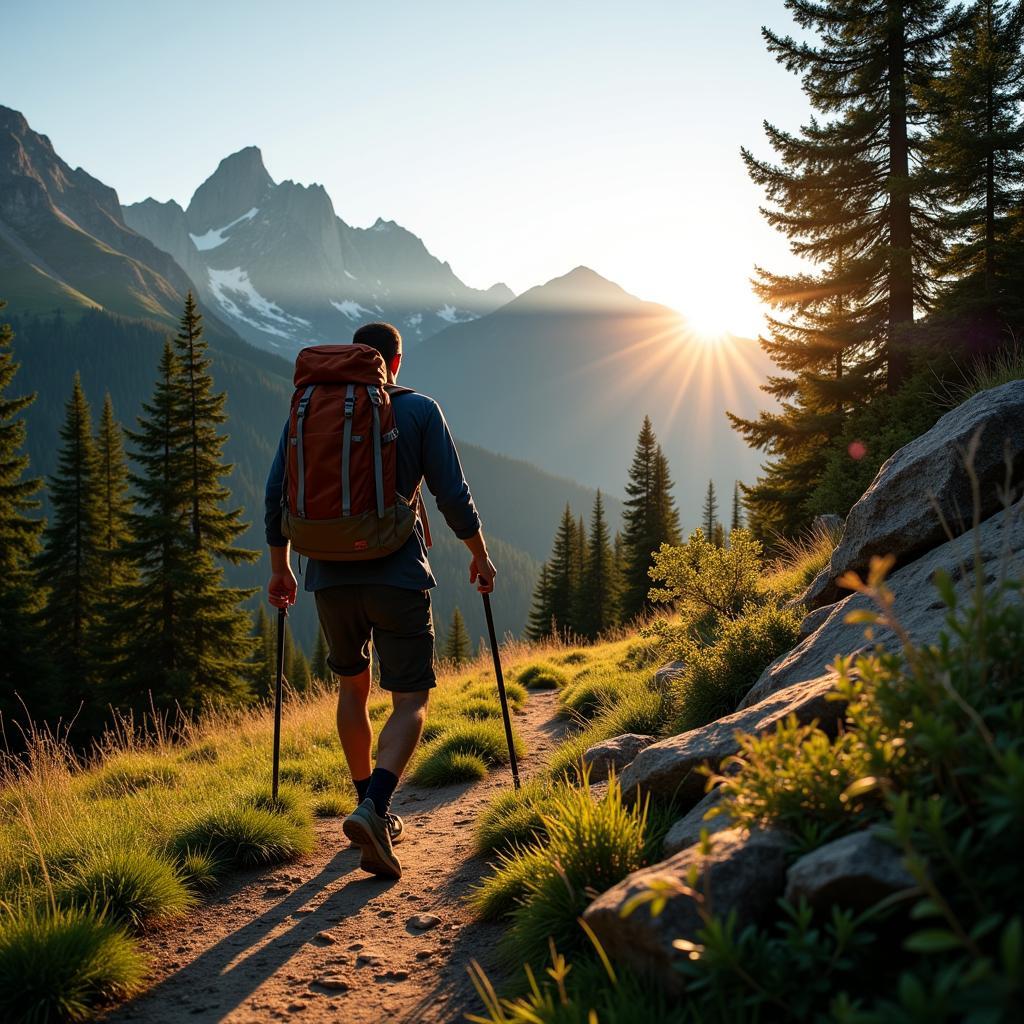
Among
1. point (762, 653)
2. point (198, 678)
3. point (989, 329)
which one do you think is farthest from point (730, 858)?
point (198, 678)

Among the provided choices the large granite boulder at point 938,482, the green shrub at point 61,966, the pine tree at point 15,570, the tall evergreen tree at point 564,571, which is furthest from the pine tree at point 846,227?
the tall evergreen tree at point 564,571

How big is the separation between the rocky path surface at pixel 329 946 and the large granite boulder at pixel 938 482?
10.6 feet

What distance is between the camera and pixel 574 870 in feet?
9.45

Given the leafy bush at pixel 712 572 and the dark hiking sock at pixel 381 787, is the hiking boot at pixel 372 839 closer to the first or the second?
the dark hiking sock at pixel 381 787

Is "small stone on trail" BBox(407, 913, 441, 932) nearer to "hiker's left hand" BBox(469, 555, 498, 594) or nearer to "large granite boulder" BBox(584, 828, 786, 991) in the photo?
"large granite boulder" BBox(584, 828, 786, 991)

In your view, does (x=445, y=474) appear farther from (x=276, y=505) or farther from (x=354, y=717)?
(x=354, y=717)

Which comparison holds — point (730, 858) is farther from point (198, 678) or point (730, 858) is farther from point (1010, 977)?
point (198, 678)

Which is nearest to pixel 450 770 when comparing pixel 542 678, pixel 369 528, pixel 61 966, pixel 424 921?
pixel 424 921

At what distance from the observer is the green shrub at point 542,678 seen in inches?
452

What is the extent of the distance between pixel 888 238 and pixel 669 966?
19079 mm

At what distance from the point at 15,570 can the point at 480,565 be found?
25.4 meters

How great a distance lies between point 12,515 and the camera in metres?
23.7

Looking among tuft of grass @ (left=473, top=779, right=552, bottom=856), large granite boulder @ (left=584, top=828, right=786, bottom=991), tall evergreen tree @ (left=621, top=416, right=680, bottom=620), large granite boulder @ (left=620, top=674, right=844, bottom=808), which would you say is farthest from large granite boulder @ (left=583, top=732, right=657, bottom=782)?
tall evergreen tree @ (left=621, top=416, right=680, bottom=620)

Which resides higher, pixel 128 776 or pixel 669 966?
pixel 669 966
